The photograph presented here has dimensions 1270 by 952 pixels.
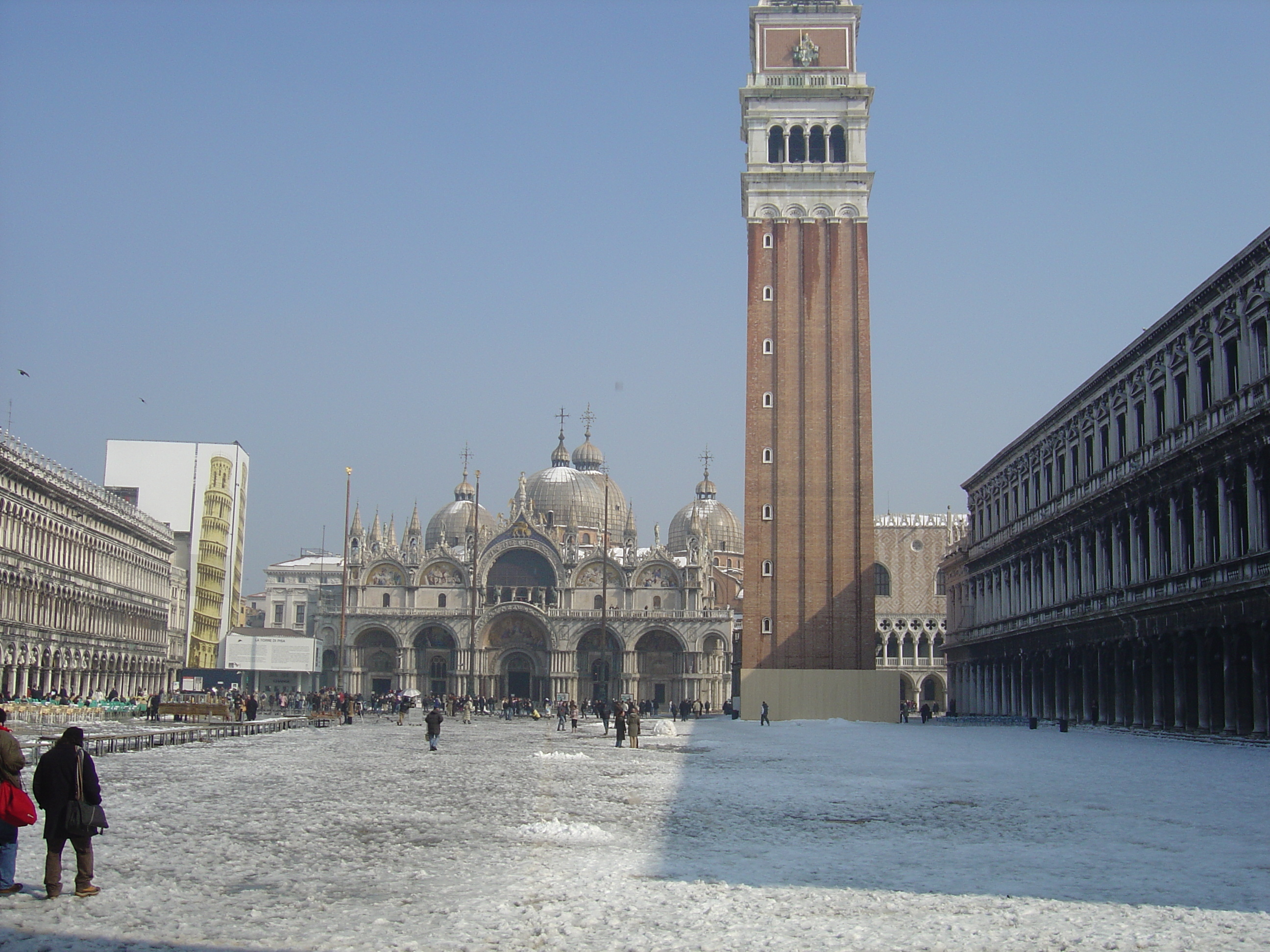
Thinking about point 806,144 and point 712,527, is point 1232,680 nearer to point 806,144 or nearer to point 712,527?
point 806,144

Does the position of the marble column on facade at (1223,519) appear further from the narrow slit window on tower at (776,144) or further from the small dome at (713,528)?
the small dome at (713,528)

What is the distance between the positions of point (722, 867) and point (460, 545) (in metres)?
85.4

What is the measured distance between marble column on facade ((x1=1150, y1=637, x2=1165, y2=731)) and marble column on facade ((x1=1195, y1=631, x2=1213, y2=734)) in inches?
111

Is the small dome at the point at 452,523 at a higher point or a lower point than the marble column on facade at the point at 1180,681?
higher

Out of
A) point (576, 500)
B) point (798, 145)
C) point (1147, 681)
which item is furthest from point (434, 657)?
point (1147, 681)

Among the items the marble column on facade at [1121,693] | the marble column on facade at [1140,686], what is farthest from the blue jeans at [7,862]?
the marble column on facade at [1121,693]

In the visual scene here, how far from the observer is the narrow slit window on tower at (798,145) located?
66750 millimetres

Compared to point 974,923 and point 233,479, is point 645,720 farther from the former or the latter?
point 974,923

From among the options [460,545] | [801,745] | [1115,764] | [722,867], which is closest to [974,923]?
[722,867]

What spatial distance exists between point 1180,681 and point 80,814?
3250cm

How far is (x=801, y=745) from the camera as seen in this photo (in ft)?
120

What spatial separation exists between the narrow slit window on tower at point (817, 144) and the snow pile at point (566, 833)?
182ft

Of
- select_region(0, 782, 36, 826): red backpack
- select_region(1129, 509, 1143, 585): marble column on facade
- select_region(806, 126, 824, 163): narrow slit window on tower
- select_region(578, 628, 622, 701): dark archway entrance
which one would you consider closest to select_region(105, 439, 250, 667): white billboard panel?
select_region(578, 628, 622, 701): dark archway entrance

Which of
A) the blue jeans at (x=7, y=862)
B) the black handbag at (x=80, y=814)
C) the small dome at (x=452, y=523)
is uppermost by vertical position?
the small dome at (x=452, y=523)
